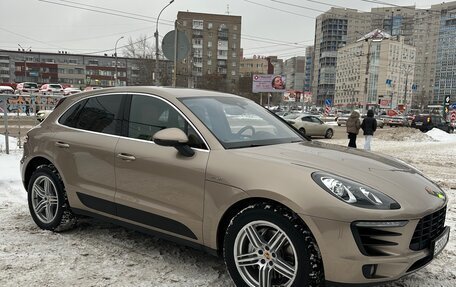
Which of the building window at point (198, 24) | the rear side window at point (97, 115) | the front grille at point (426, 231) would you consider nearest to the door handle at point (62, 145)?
the rear side window at point (97, 115)

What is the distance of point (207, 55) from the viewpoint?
351 ft

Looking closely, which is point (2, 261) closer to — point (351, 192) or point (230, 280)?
point (230, 280)

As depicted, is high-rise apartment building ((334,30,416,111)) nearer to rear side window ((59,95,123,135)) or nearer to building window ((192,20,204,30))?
building window ((192,20,204,30))

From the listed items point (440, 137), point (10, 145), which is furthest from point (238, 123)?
point (440, 137)

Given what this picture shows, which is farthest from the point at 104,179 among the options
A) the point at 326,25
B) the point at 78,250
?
the point at 326,25

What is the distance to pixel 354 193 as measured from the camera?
2855 mm

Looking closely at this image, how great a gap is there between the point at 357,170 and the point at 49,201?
11.2ft

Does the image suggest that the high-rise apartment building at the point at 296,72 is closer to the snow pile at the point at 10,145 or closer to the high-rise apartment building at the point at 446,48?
the high-rise apartment building at the point at 446,48

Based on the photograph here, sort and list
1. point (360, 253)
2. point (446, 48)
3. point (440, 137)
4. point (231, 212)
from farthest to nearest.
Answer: point (446, 48) → point (440, 137) → point (231, 212) → point (360, 253)

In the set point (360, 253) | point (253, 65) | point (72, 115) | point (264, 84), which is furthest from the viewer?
point (253, 65)

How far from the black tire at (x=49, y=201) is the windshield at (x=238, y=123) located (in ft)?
6.02

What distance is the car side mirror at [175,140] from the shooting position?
11.3ft

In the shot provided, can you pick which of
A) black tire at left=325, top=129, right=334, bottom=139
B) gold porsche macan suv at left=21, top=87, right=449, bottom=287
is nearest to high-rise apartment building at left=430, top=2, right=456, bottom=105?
black tire at left=325, top=129, right=334, bottom=139

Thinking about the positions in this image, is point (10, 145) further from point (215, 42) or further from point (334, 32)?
point (215, 42)
